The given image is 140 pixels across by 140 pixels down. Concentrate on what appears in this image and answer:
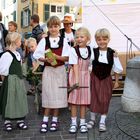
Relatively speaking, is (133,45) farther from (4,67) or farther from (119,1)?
(4,67)

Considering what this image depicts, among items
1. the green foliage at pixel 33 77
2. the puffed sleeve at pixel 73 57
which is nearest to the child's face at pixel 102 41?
the puffed sleeve at pixel 73 57

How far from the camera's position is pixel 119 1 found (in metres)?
9.72

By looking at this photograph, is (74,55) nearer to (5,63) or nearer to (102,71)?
(102,71)

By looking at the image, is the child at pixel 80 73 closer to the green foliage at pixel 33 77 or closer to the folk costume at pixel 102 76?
the folk costume at pixel 102 76

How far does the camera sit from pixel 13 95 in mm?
6129

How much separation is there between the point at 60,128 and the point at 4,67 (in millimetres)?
1285

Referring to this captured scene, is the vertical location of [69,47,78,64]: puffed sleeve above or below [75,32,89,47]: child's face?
below

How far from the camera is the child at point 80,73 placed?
5.99m

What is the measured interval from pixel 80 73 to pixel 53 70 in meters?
0.41

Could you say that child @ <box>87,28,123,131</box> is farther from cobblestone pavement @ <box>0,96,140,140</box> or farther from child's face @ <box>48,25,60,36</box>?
child's face @ <box>48,25,60,36</box>

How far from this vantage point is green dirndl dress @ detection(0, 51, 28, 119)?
20.0 feet

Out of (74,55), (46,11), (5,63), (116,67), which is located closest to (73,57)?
(74,55)

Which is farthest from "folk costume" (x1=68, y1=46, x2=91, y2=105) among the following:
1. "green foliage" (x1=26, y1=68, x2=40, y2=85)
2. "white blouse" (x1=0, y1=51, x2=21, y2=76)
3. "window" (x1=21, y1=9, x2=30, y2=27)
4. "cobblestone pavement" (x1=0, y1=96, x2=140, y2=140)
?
"window" (x1=21, y1=9, x2=30, y2=27)

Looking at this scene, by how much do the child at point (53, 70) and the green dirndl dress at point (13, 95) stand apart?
336mm
